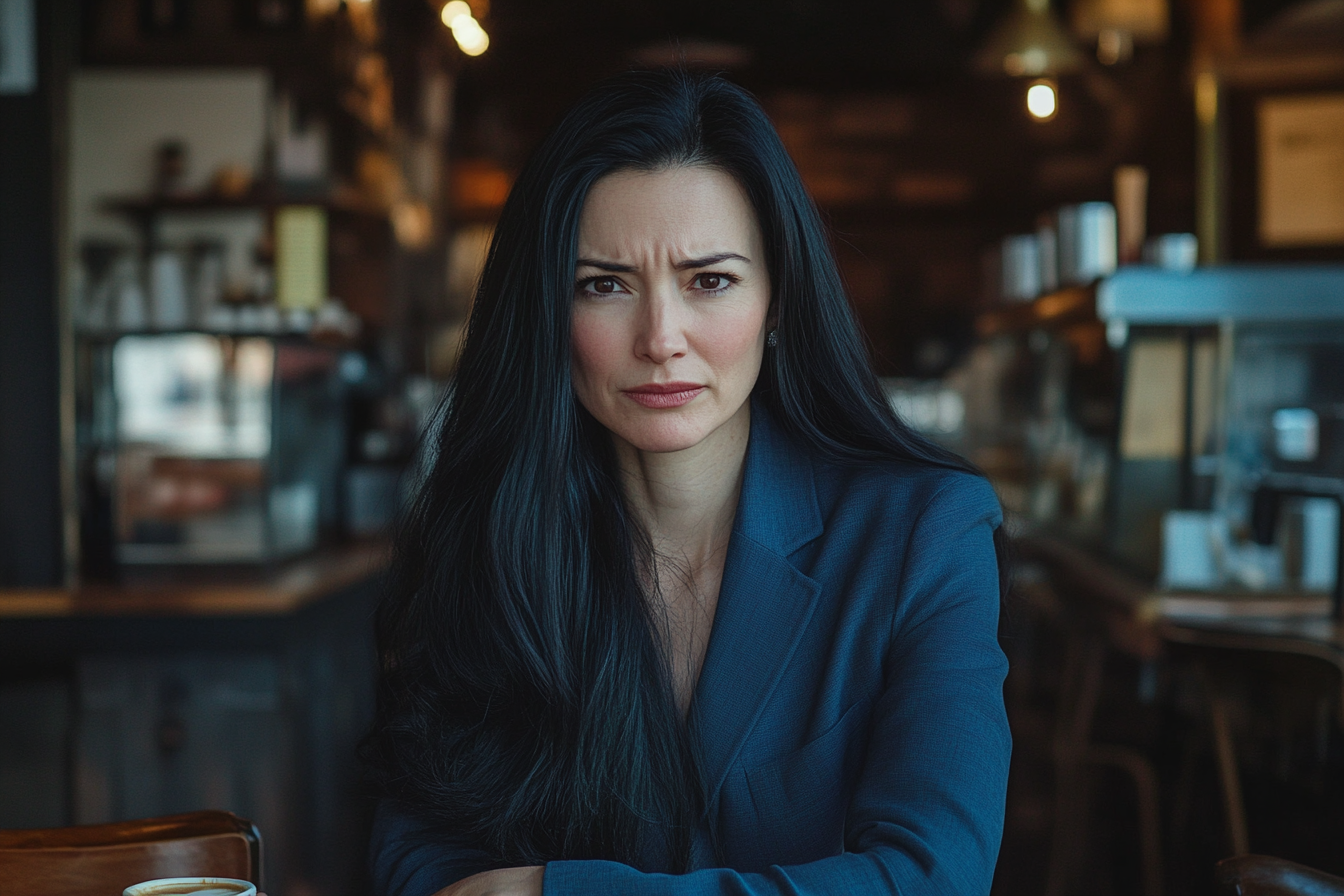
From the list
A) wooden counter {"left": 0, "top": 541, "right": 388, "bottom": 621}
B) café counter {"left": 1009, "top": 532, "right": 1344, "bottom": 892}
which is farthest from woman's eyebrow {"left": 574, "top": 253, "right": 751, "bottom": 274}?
wooden counter {"left": 0, "top": 541, "right": 388, "bottom": 621}

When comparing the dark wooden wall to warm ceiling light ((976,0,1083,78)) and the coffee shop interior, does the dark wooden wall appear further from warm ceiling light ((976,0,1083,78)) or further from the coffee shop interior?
warm ceiling light ((976,0,1083,78))

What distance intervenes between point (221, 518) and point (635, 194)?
12.4 ft

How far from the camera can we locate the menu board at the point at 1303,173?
609 cm

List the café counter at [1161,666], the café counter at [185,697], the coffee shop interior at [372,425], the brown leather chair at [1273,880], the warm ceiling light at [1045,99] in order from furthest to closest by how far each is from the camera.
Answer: the café counter at [185,697], the coffee shop interior at [372,425], the warm ceiling light at [1045,99], the café counter at [1161,666], the brown leather chair at [1273,880]

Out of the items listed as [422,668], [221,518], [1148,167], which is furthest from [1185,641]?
[1148,167]

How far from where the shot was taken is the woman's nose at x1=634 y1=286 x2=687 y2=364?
4.40ft

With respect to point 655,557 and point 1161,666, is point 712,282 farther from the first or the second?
point 1161,666

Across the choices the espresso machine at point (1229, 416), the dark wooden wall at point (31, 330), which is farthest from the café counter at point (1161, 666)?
the dark wooden wall at point (31, 330)

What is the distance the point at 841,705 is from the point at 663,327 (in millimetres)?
445

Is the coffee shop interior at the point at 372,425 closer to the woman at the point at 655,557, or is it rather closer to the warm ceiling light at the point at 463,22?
the warm ceiling light at the point at 463,22

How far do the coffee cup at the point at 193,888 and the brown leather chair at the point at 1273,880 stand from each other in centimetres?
93

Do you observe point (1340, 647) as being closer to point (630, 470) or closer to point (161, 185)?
point (630, 470)

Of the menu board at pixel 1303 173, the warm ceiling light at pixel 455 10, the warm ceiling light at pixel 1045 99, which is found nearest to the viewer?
the warm ceiling light at pixel 1045 99

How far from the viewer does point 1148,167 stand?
7414mm
